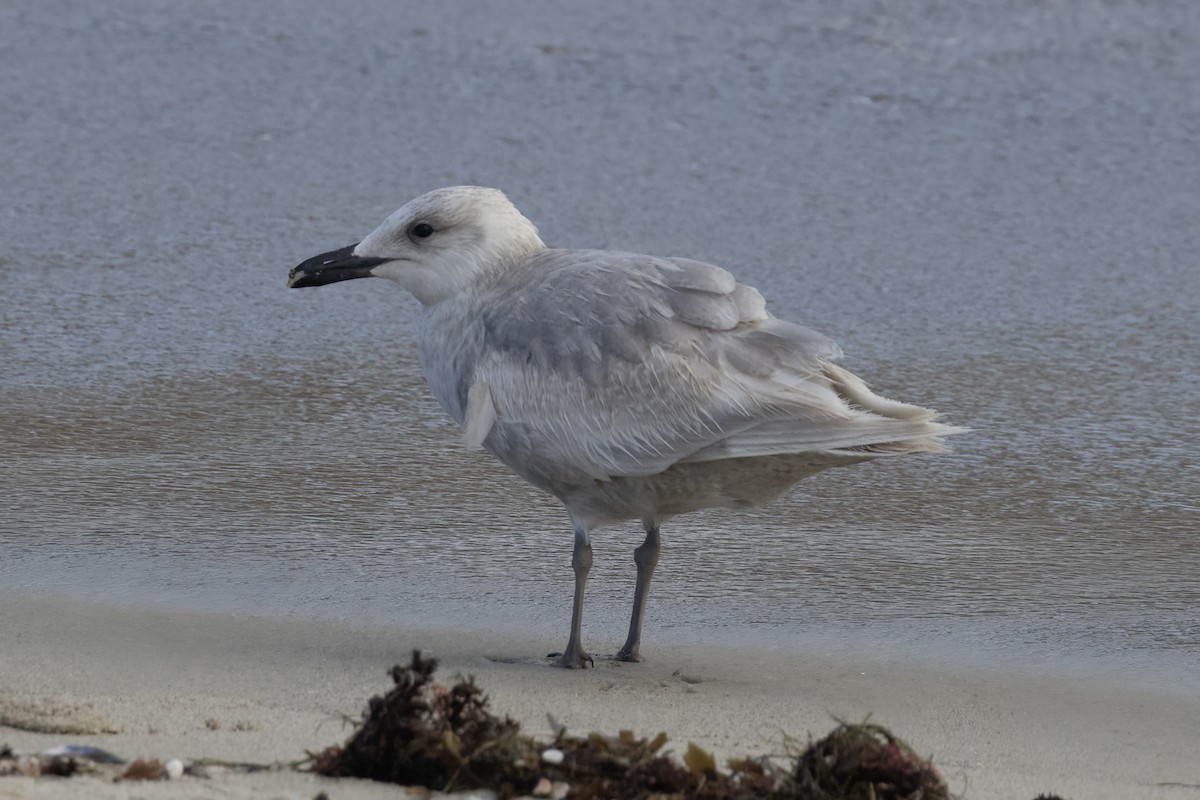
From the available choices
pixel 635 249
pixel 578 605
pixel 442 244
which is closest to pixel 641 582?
pixel 578 605

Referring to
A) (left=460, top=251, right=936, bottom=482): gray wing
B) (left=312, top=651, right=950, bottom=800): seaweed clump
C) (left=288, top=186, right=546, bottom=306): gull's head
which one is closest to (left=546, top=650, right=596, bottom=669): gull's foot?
(left=460, top=251, right=936, bottom=482): gray wing

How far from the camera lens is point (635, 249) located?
23.0ft

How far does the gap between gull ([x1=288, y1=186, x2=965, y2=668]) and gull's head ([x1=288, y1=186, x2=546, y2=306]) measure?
5.3 inches

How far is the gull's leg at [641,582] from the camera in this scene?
4.09m

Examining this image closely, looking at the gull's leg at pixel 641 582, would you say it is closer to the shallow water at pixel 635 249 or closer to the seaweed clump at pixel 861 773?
the shallow water at pixel 635 249

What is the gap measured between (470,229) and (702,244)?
280cm

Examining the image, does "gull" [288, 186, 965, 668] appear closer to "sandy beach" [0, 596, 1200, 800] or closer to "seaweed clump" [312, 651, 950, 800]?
"sandy beach" [0, 596, 1200, 800]

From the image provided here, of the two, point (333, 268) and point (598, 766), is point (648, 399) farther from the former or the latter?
point (598, 766)

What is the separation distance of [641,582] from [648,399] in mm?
441

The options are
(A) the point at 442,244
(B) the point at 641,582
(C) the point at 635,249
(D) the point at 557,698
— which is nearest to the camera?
Answer: (D) the point at 557,698

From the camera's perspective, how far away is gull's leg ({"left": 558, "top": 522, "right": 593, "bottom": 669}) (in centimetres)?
401

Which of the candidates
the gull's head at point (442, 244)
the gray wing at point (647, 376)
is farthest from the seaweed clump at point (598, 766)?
the gull's head at point (442, 244)

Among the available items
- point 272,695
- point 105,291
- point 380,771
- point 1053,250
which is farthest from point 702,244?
point 380,771

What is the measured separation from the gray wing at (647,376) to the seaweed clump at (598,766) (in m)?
0.98
